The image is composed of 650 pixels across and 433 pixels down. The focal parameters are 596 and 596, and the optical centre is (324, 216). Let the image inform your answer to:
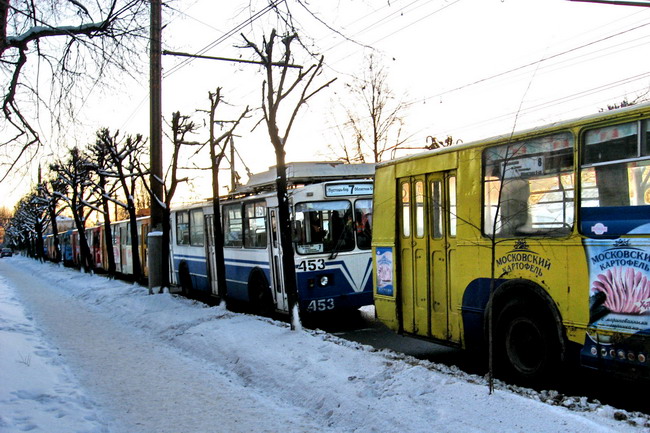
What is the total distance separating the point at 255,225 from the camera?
13.6 m

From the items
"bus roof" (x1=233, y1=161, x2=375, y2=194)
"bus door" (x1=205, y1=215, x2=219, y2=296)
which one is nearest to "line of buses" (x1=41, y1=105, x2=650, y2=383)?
"bus roof" (x1=233, y1=161, x2=375, y2=194)

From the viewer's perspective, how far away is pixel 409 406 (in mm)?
5680

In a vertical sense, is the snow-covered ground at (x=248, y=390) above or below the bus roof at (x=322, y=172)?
below

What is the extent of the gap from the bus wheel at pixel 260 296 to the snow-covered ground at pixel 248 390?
1468 mm

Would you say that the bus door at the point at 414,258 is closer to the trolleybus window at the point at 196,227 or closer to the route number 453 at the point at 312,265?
the route number 453 at the point at 312,265

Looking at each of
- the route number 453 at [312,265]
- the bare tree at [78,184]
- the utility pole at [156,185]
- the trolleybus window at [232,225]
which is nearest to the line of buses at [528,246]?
the route number 453 at [312,265]

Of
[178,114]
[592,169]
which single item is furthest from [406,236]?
[178,114]

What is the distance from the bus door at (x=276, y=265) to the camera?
40.4ft

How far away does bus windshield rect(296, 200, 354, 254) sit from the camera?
1171 centimetres

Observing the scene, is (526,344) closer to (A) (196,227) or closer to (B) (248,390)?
(B) (248,390)

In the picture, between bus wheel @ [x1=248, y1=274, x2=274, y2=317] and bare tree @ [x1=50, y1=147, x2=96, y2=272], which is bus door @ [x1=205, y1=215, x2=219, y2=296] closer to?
bus wheel @ [x1=248, y1=274, x2=274, y2=317]

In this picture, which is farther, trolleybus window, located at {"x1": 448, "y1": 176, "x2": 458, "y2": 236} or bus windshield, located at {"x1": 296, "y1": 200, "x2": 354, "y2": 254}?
bus windshield, located at {"x1": 296, "y1": 200, "x2": 354, "y2": 254}

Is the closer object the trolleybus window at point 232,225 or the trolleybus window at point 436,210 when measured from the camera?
the trolleybus window at point 436,210

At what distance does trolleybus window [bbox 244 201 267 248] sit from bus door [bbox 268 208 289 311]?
1.48 ft
